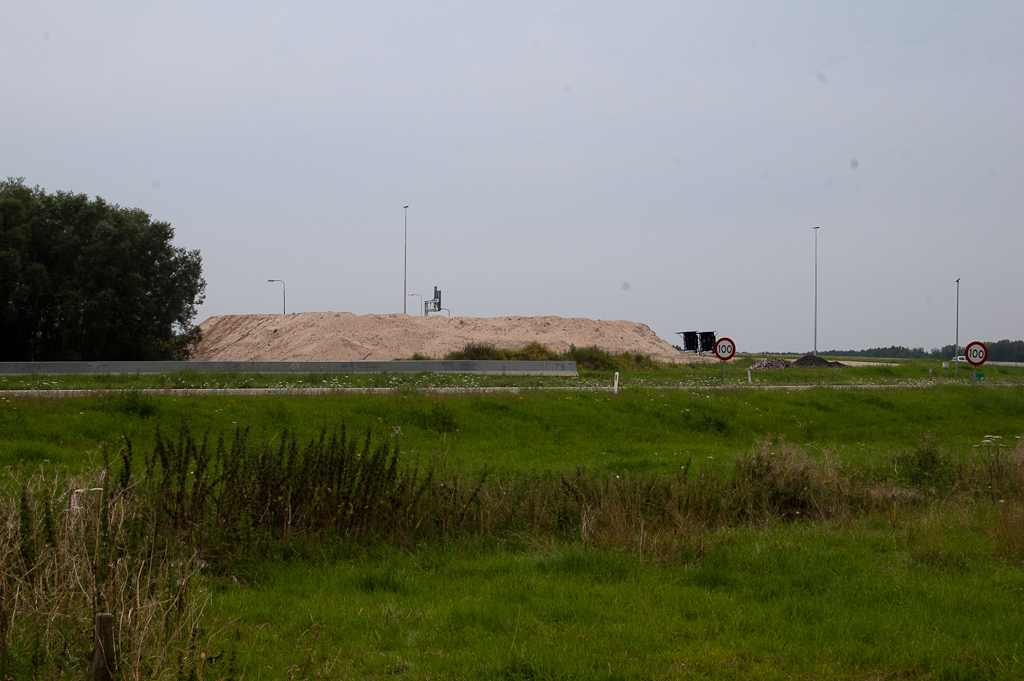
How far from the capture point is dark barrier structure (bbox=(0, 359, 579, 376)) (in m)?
27.8

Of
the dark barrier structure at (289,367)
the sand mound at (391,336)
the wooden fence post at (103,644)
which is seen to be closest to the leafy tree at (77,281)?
the dark barrier structure at (289,367)

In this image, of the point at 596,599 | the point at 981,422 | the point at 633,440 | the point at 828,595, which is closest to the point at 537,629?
the point at 596,599

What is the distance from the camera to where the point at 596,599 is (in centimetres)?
624

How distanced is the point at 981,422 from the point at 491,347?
2730 centimetres

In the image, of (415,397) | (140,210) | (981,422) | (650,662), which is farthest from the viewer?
(140,210)

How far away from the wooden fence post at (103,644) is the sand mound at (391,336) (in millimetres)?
41665

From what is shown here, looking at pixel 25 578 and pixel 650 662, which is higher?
pixel 25 578

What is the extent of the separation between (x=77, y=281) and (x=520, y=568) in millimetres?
34005

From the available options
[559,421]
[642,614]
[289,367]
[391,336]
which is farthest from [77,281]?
[642,614]

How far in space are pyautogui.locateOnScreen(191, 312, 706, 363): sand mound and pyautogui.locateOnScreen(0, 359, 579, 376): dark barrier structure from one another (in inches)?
485

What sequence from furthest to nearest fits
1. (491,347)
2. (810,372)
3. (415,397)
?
(491,347), (810,372), (415,397)

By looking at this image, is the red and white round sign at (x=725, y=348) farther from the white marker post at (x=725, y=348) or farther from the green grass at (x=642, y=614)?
the green grass at (x=642, y=614)

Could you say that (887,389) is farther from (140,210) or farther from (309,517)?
(140,210)

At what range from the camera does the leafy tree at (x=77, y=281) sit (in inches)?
1315
